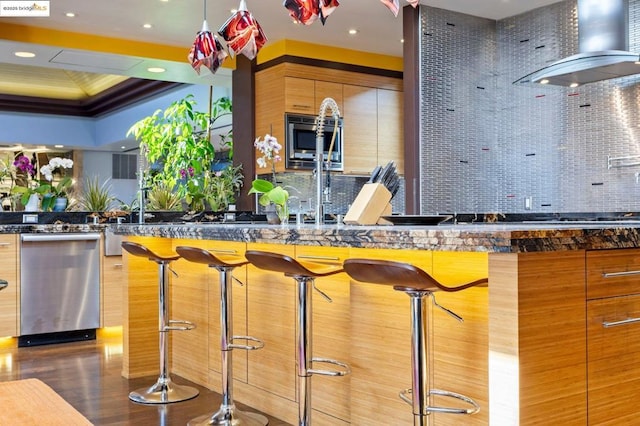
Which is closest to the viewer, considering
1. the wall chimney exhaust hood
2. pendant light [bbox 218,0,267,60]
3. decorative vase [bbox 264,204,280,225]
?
pendant light [bbox 218,0,267,60]

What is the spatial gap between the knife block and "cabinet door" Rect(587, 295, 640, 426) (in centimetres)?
130

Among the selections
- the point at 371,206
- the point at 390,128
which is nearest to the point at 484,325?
the point at 371,206

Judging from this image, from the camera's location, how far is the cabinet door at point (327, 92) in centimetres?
A: 730

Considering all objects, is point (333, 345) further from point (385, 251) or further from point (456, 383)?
point (456, 383)

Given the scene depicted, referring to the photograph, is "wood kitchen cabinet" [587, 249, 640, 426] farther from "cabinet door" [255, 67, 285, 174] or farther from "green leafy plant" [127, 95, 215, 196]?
"green leafy plant" [127, 95, 215, 196]

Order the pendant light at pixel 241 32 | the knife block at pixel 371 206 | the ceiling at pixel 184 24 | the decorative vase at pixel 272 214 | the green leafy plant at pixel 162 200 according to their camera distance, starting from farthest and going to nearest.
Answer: the green leafy plant at pixel 162 200
the ceiling at pixel 184 24
the decorative vase at pixel 272 214
the pendant light at pixel 241 32
the knife block at pixel 371 206

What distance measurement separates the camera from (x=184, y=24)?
6438mm

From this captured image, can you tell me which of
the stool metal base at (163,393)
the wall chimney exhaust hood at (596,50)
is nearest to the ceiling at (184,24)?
the wall chimney exhaust hood at (596,50)

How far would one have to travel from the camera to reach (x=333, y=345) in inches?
125

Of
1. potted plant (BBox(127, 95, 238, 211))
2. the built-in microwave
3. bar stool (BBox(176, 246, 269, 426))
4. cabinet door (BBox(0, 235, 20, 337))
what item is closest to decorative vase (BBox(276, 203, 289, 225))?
bar stool (BBox(176, 246, 269, 426))

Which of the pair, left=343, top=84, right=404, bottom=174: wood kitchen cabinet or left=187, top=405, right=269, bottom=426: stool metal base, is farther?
left=343, top=84, right=404, bottom=174: wood kitchen cabinet

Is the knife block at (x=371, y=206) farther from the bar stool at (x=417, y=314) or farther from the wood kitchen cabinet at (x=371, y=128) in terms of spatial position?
the wood kitchen cabinet at (x=371, y=128)

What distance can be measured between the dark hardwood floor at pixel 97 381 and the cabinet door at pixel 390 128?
351cm

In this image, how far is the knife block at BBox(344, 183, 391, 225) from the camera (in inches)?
130
